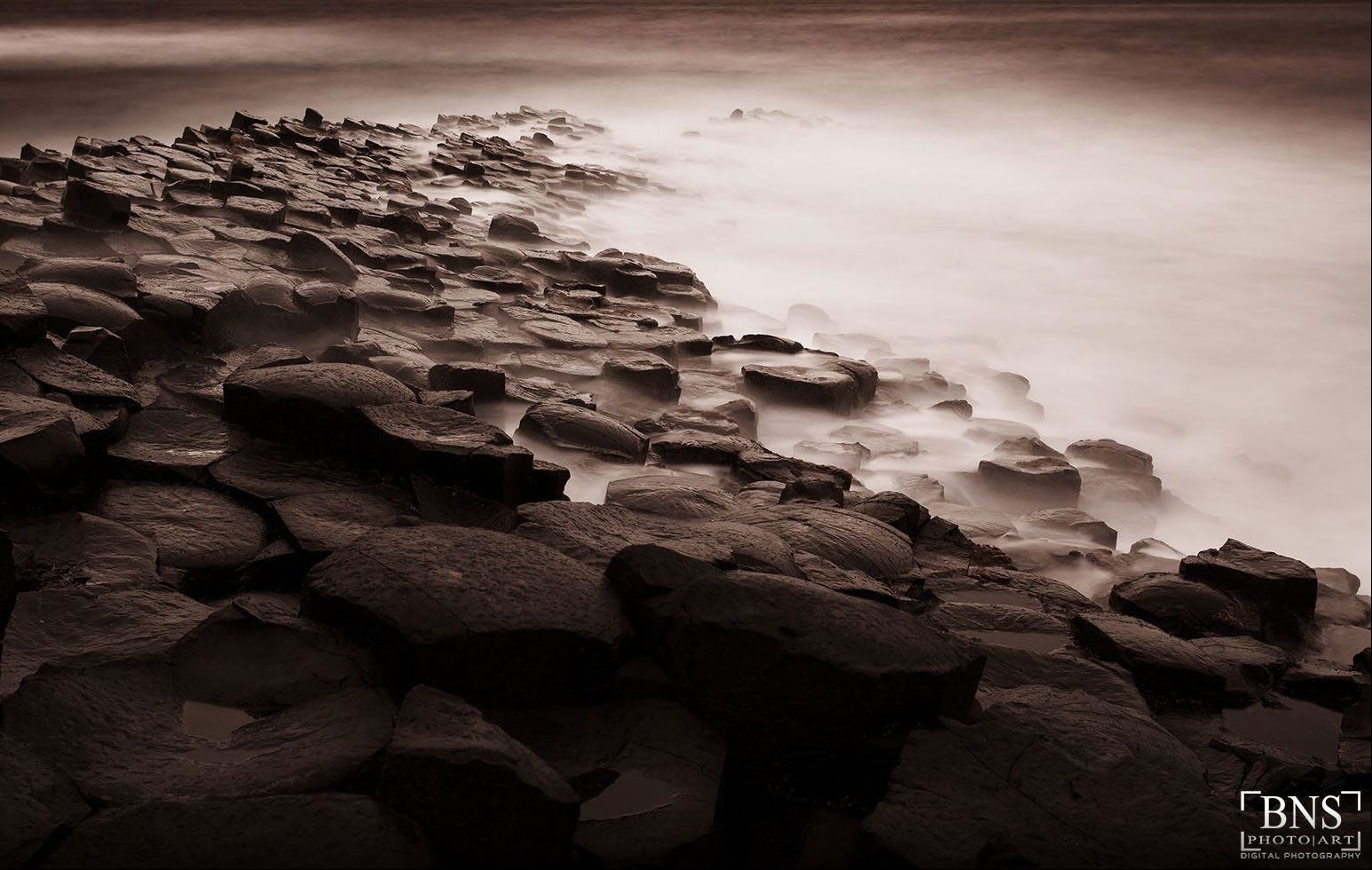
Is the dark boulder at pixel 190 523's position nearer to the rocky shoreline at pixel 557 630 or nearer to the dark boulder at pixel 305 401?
the rocky shoreline at pixel 557 630

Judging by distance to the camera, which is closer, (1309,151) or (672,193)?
(672,193)

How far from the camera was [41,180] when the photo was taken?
483 cm

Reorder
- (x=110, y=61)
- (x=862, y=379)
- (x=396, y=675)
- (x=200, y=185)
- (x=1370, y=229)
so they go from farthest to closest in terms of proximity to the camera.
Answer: (x=110, y=61) → (x=1370, y=229) → (x=200, y=185) → (x=862, y=379) → (x=396, y=675)

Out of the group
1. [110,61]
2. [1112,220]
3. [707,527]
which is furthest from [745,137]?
[707,527]

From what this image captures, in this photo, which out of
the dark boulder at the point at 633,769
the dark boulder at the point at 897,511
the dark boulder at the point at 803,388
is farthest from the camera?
the dark boulder at the point at 803,388

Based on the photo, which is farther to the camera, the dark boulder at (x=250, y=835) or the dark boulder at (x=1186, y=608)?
the dark boulder at (x=1186, y=608)

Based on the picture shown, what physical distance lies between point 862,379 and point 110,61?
33.2 feet

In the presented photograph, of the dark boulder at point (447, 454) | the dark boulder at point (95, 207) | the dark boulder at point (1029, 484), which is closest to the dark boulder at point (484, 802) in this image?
the dark boulder at point (447, 454)

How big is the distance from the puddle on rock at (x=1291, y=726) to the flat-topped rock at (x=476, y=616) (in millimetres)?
1080

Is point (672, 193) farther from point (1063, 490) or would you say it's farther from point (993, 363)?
point (1063, 490)

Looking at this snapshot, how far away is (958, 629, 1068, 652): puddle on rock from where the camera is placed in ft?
6.43

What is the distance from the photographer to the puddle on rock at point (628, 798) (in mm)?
1292

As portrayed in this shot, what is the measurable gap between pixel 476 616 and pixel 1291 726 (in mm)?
1378

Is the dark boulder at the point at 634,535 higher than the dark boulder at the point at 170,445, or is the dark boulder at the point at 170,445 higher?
the dark boulder at the point at 170,445
